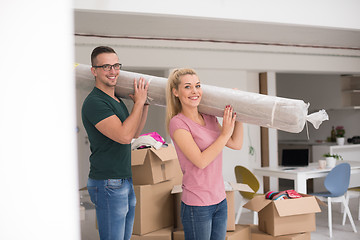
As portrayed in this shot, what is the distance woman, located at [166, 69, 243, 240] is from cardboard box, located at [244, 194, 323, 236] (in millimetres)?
1274

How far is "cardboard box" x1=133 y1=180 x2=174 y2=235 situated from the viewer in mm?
2963

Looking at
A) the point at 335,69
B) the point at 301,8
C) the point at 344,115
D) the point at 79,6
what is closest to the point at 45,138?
the point at 79,6

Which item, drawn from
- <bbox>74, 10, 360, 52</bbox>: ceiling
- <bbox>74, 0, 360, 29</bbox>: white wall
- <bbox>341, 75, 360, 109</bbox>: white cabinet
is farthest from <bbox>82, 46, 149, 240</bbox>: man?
<bbox>341, 75, 360, 109</bbox>: white cabinet

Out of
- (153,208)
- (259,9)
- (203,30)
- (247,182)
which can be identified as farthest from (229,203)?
(203,30)

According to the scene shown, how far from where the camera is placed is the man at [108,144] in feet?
5.97

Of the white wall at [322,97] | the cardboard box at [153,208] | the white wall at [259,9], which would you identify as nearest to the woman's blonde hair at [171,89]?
the cardboard box at [153,208]

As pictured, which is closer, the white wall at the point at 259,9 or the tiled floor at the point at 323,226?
the tiled floor at the point at 323,226

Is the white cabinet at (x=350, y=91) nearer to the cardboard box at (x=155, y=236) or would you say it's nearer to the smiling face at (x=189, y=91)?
the cardboard box at (x=155, y=236)

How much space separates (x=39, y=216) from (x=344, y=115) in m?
9.00

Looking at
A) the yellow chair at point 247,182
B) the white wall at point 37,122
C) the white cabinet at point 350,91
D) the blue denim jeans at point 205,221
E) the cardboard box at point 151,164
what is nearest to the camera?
the white wall at point 37,122

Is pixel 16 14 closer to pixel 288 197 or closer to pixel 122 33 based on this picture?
pixel 288 197

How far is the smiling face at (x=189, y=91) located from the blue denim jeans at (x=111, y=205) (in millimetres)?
490

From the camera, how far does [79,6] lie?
3488mm

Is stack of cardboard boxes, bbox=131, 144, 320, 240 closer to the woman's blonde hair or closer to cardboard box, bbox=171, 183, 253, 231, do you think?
cardboard box, bbox=171, 183, 253, 231
